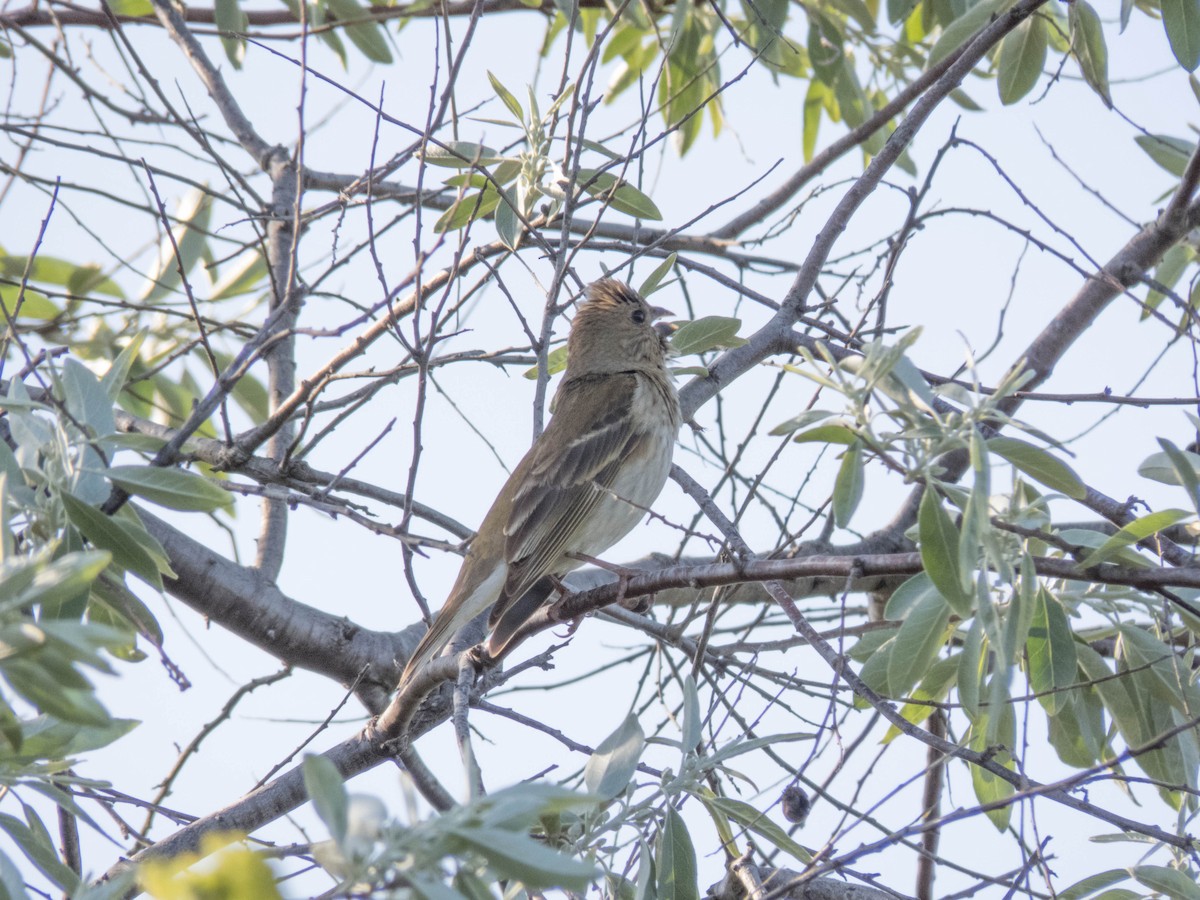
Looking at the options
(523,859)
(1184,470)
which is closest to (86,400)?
(523,859)

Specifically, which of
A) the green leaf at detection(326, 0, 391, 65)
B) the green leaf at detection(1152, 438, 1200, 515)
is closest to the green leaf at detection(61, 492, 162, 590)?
the green leaf at detection(1152, 438, 1200, 515)

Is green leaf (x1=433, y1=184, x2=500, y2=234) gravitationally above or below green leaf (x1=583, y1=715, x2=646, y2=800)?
above

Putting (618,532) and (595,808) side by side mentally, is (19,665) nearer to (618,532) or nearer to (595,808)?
(595,808)

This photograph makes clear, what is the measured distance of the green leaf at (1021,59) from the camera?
198 inches

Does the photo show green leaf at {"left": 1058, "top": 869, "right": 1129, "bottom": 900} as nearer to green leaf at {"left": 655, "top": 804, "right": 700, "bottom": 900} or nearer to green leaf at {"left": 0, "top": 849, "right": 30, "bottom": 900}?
green leaf at {"left": 655, "top": 804, "right": 700, "bottom": 900}

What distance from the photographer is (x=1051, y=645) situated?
3240mm

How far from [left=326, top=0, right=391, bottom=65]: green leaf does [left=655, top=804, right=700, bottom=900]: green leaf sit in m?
4.10

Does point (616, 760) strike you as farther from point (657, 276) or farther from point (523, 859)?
point (657, 276)

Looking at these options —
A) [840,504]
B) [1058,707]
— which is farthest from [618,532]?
[840,504]

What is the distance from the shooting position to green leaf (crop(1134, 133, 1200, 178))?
17.7ft

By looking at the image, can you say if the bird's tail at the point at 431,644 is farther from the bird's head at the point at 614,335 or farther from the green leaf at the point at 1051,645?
the green leaf at the point at 1051,645

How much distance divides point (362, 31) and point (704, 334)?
2.66 meters

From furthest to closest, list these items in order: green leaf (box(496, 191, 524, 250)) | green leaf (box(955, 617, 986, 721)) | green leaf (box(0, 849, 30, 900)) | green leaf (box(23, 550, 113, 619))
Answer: green leaf (box(496, 191, 524, 250)), green leaf (box(955, 617, 986, 721)), green leaf (box(0, 849, 30, 900)), green leaf (box(23, 550, 113, 619))

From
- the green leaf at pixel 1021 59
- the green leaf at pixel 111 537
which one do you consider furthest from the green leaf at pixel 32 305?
the green leaf at pixel 1021 59
